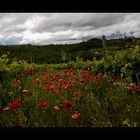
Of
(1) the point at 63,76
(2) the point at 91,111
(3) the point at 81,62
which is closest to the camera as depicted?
(2) the point at 91,111

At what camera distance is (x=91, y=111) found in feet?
12.9
